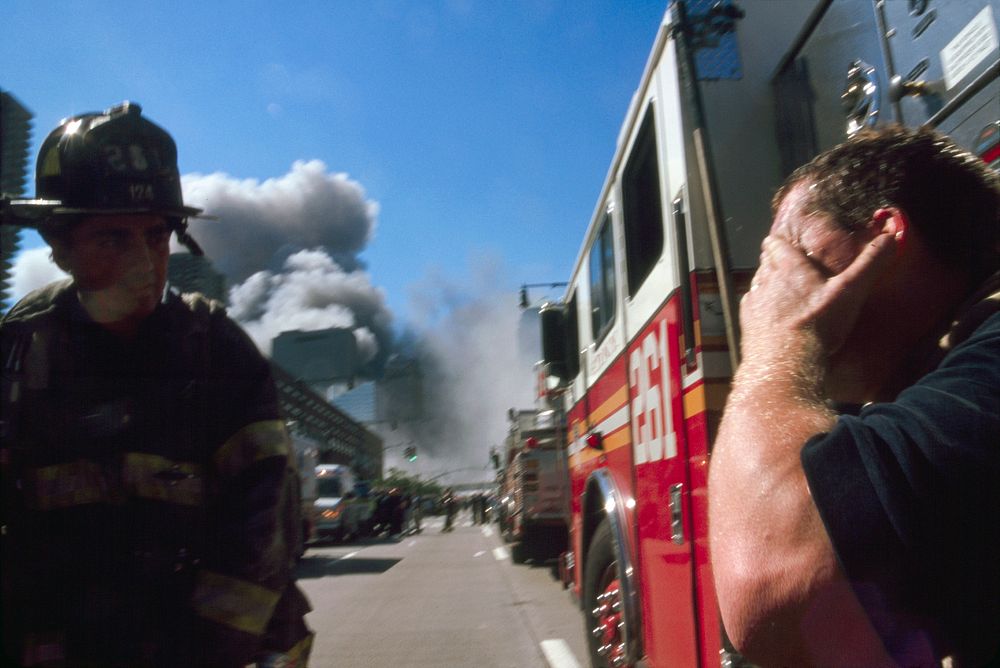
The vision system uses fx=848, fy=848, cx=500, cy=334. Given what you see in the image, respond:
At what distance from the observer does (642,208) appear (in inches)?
140

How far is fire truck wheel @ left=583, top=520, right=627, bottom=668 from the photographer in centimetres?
371

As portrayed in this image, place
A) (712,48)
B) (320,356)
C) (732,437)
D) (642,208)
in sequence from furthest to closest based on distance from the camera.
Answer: (320,356), (642,208), (712,48), (732,437)

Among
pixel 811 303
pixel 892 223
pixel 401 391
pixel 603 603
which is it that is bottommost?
pixel 603 603

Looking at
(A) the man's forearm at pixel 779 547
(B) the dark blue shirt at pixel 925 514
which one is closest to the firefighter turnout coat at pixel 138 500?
(A) the man's forearm at pixel 779 547

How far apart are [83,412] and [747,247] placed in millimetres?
1990

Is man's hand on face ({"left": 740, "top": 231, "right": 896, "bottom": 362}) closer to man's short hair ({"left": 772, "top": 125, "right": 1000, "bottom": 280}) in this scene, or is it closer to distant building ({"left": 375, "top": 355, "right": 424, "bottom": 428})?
man's short hair ({"left": 772, "top": 125, "right": 1000, "bottom": 280})

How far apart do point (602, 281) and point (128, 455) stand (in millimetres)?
3220

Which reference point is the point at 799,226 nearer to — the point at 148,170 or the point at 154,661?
the point at 148,170

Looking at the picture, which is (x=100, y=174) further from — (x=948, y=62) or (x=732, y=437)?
(x=948, y=62)

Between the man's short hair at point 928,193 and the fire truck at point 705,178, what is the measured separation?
1.67 feet

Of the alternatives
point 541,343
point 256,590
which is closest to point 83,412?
point 256,590

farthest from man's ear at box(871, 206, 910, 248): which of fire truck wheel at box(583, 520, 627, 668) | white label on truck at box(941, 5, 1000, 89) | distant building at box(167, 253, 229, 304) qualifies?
fire truck wheel at box(583, 520, 627, 668)

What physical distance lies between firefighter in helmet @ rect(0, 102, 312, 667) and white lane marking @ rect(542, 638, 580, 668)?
4.55m

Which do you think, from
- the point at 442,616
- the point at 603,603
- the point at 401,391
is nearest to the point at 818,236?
the point at 603,603
